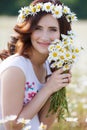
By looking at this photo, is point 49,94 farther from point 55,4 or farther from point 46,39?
point 55,4

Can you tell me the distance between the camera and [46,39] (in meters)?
3.93

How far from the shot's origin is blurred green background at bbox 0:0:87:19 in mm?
25516

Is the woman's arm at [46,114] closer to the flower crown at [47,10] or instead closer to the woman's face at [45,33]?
the woman's face at [45,33]

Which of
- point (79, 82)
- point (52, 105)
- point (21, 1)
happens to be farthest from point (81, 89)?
point (21, 1)

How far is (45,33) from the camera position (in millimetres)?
3943

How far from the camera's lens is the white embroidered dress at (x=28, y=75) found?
3.96 m

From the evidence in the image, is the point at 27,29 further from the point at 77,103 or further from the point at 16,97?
the point at 77,103

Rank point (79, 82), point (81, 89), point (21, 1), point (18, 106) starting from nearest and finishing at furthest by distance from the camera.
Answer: point (18, 106)
point (81, 89)
point (79, 82)
point (21, 1)

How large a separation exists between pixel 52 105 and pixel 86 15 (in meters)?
22.2

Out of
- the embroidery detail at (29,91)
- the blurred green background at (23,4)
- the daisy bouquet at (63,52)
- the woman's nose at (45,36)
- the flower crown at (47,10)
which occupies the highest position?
the blurred green background at (23,4)

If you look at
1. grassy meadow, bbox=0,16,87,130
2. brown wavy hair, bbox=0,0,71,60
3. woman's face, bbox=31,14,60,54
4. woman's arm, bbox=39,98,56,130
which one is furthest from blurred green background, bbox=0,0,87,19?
woman's face, bbox=31,14,60,54

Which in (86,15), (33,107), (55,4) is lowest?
(33,107)

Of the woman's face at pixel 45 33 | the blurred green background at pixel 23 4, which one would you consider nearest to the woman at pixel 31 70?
the woman's face at pixel 45 33

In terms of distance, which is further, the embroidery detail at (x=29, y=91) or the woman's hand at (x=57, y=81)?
the embroidery detail at (x=29, y=91)
